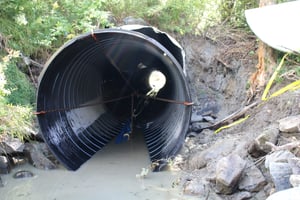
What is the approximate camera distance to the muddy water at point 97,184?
4.35 metres

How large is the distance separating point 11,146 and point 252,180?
9.22 feet

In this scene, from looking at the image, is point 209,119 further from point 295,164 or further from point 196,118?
point 295,164

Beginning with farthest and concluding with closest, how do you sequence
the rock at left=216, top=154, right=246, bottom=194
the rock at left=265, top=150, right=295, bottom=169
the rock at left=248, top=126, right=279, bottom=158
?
the rock at left=248, top=126, right=279, bottom=158 → the rock at left=216, top=154, right=246, bottom=194 → the rock at left=265, top=150, right=295, bottom=169

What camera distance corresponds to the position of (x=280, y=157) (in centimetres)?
364

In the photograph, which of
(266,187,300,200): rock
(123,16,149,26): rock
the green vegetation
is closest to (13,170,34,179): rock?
the green vegetation

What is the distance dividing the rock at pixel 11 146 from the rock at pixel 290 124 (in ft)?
9.98

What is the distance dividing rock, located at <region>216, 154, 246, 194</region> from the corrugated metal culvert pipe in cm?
95

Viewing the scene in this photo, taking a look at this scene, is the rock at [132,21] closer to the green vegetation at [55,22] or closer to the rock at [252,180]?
the green vegetation at [55,22]

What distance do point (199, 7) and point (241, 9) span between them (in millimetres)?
855

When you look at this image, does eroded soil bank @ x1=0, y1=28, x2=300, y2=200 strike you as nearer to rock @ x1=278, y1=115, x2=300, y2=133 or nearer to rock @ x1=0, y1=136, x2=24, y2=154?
rock @ x1=278, y1=115, x2=300, y2=133

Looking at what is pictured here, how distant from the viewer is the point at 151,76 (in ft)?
26.5

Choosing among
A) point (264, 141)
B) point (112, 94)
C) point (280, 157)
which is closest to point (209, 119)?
point (264, 141)

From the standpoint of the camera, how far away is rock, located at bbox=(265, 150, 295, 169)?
359cm

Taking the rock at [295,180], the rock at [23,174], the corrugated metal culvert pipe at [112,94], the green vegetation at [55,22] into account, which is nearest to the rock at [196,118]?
the corrugated metal culvert pipe at [112,94]
